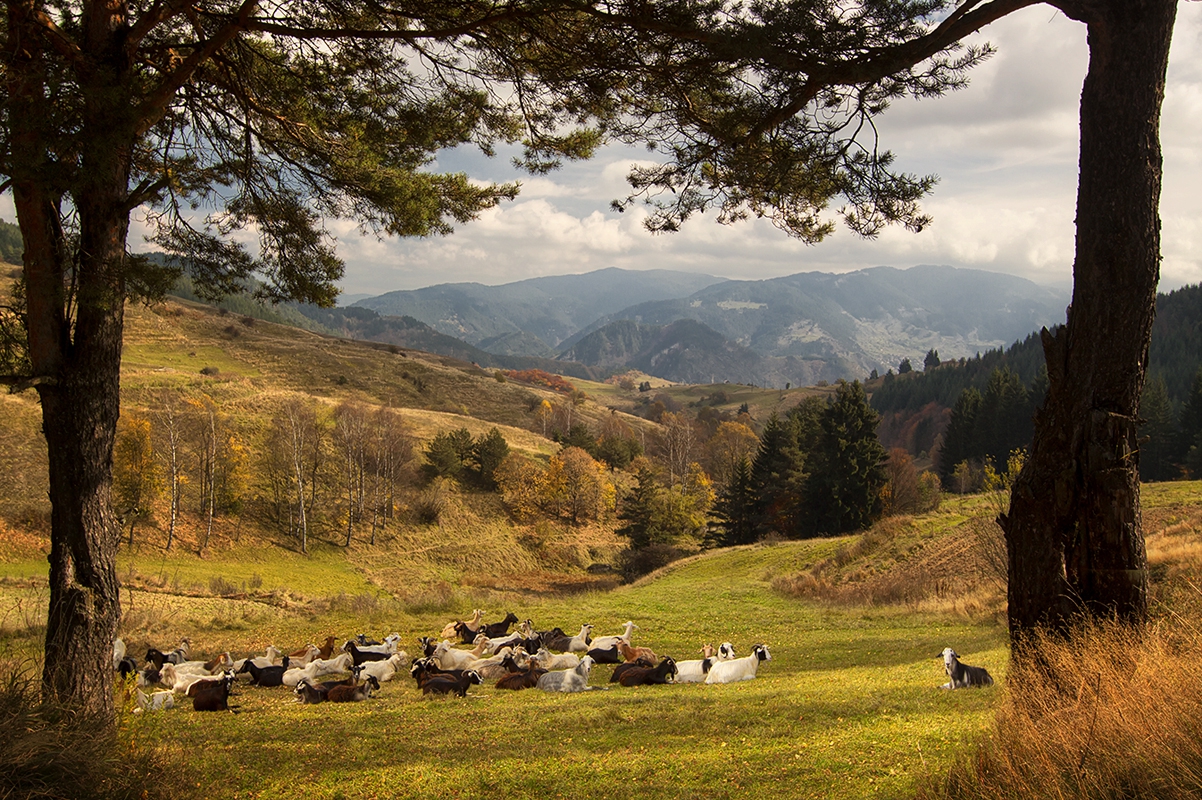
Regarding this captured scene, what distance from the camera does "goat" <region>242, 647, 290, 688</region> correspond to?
10.6m

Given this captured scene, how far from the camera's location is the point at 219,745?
7164mm

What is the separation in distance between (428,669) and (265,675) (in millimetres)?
2537

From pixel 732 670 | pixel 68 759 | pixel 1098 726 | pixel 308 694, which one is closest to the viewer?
pixel 1098 726

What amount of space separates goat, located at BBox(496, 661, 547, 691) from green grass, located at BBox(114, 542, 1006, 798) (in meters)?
0.39

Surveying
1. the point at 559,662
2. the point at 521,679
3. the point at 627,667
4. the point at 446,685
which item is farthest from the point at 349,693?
the point at 627,667

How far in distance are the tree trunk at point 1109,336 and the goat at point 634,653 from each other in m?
7.47

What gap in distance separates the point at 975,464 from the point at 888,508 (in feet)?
109

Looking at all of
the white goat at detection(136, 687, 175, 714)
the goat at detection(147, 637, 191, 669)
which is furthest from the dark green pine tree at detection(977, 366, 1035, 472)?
the white goat at detection(136, 687, 175, 714)

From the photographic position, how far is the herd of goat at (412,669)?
9711mm

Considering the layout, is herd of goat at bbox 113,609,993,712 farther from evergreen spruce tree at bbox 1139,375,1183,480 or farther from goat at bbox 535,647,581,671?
evergreen spruce tree at bbox 1139,375,1183,480

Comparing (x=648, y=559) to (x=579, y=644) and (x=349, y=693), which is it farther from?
(x=349, y=693)

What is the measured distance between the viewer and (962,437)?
83.6 m

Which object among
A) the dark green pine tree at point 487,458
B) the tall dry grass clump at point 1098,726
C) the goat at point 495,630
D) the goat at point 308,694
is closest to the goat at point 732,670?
the goat at point 495,630

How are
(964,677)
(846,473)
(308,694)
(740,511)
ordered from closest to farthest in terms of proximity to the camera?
(964,677), (308,694), (846,473), (740,511)
